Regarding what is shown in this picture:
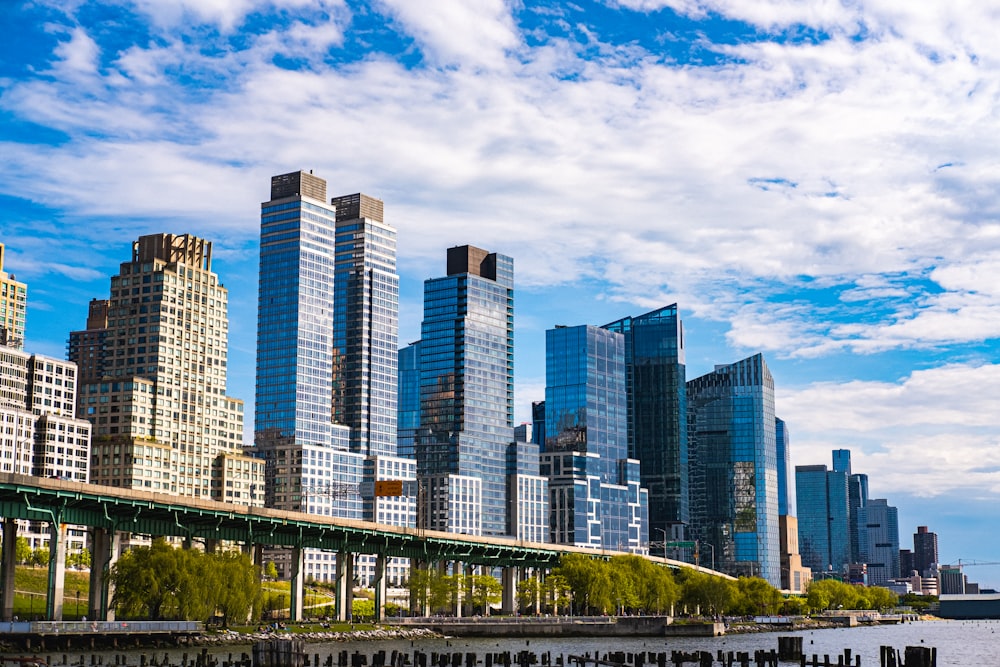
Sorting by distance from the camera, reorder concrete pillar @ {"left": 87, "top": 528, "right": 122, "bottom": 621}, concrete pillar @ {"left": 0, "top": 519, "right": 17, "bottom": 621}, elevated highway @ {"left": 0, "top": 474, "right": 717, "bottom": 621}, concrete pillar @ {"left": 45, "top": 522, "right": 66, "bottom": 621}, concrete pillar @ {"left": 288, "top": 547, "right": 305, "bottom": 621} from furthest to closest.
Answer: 1. concrete pillar @ {"left": 288, "top": 547, "right": 305, "bottom": 621}
2. concrete pillar @ {"left": 87, "top": 528, "right": 122, "bottom": 621}
3. concrete pillar @ {"left": 45, "top": 522, "right": 66, "bottom": 621}
4. elevated highway @ {"left": 0, "top": 474, "right": 717, "bottom": 621}
5. concrete pillar @ {"left": 0, "top": 519, "right": 17, "bottom": 621}

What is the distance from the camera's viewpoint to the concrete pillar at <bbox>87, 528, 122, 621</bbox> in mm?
160625

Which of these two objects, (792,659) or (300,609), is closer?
(792,659)

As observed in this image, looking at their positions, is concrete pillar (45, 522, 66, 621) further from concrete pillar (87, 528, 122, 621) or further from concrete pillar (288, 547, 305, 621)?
concrete pillar (288, 547, 305, 621)

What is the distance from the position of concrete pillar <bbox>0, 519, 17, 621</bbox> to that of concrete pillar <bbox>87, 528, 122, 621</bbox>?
11.1 metres

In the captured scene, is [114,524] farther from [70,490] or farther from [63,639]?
[63,639]

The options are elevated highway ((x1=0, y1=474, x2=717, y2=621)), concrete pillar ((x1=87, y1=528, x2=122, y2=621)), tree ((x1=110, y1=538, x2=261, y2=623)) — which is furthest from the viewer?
concrete pillar ((x1=87, y1=528, x2=122, y2=621))

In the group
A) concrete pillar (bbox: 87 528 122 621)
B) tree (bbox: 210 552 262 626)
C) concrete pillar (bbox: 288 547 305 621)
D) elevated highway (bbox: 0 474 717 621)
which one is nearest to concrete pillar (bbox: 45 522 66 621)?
elevated highway (bbox: 0 474 717 621)

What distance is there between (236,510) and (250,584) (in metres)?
13.2

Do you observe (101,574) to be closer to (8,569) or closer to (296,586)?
(8,569)

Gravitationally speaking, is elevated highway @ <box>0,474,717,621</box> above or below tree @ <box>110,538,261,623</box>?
above

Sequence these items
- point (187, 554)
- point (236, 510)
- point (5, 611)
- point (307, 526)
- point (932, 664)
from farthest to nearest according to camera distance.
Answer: point (307, 526) < point (236, 510) < point (187, 554) < point (5, 611) < point (932, 664)

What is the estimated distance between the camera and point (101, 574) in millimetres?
163375

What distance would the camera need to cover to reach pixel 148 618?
6511 inches

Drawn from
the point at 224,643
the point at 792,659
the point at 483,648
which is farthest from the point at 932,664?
the point at 224,643
